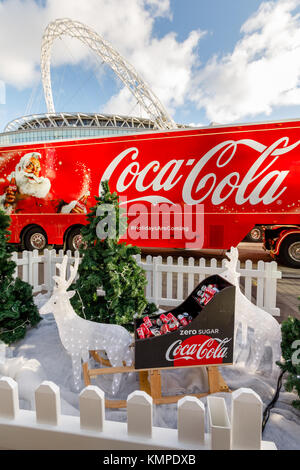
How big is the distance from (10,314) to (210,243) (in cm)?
527

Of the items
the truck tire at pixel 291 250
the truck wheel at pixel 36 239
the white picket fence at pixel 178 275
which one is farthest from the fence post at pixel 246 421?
the truck wheel at pixel 36 239

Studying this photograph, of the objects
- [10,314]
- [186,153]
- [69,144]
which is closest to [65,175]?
[69,144]

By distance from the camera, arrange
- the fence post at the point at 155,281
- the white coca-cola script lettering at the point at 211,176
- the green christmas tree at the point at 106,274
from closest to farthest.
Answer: the green christmas tree at the point at 106,274
the fence post at the point at 155,281
the white coca-cola script lettering at the point at 211,176

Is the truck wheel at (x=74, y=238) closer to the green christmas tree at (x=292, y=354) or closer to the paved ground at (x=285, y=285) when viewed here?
the paved ground at (x=285, y=285)

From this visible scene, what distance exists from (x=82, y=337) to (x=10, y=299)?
4.66 ft

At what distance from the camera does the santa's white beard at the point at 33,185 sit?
8148mm

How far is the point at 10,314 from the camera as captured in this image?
3.13 metres

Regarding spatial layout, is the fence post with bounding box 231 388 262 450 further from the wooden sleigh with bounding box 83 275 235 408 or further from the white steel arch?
the white steel arch

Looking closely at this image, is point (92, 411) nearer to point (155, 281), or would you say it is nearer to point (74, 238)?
point (155, 281)

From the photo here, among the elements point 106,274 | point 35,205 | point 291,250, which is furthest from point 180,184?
point 35,205

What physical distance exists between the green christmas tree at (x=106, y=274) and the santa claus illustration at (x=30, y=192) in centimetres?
518

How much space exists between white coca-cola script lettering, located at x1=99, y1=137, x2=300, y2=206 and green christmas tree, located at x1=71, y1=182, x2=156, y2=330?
4235 mm

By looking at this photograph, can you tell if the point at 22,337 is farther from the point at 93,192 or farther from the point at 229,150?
the point at 229,150
